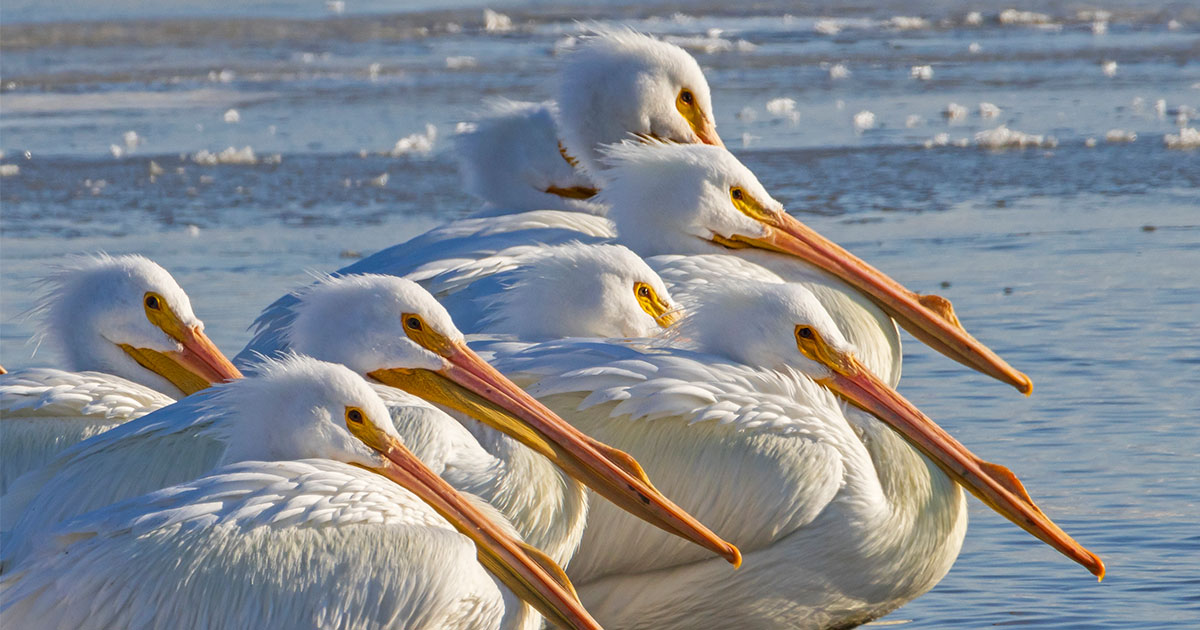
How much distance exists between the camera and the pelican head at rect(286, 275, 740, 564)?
3684mm

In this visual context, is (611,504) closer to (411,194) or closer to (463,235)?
(463,235)

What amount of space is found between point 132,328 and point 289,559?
5.38 ft

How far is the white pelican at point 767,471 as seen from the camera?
13.1ft

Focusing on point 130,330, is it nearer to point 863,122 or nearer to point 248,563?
point 248,563

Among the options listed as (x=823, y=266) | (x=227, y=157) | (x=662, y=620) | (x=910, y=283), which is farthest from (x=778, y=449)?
(x=227, y=157)

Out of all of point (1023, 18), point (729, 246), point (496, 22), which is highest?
point (729, 246)

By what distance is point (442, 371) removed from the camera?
3895 millimetres

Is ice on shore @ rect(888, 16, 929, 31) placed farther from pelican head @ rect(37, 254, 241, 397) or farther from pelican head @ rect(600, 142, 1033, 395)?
pelican head @ rect(37, 254, 241, 397)

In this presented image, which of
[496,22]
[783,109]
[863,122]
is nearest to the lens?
[863,122]

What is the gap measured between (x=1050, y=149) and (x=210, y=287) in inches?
185

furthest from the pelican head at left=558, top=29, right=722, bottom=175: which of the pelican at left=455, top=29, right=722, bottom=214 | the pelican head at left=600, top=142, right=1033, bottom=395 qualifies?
the pelican head at left=600, top=142, right=1033, bottom=395

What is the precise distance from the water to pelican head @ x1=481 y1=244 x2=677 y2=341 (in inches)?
37.2

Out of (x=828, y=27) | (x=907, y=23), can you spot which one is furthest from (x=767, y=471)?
(x=907, y=23)

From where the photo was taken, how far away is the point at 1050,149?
10125mm
